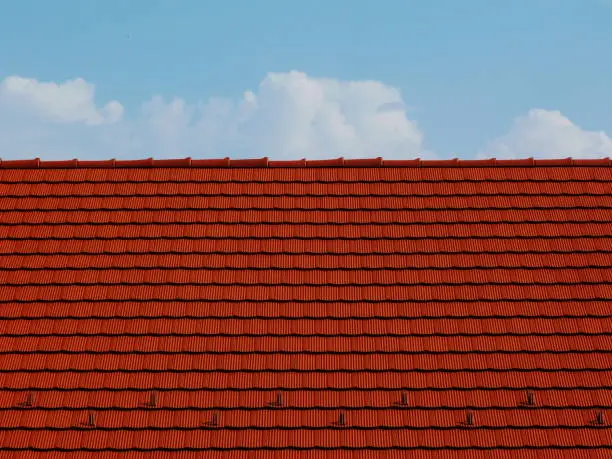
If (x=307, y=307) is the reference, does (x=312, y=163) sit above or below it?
above

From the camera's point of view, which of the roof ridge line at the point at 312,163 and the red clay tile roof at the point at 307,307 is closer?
A: the red clay tile roof at the point at 307,307

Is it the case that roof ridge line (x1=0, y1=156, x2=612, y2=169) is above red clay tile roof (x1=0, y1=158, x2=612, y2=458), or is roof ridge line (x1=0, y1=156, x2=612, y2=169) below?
above

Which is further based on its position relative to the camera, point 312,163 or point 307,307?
point 312,163

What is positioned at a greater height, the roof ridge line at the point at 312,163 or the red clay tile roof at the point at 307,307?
the roof ridge line at the point at 312,163

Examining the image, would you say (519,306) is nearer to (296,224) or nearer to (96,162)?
(296,224)

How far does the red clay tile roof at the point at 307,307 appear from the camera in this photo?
1481 centimetres

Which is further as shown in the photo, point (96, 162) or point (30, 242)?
point (96, 162)

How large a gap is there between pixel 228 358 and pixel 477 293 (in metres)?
5.18

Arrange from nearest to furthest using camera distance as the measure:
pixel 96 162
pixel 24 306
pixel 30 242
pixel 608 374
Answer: pixel 608 374 → pixel 24 306 → pixel 30 242 → pixel 96 162

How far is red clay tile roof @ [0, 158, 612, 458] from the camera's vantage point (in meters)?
14.8

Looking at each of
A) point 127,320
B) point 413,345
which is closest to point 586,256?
point 413,345

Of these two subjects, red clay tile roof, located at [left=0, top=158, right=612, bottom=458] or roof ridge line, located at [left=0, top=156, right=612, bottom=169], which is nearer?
red clay tile roof, located at [left=0, top=158, right=612, bottom=458]

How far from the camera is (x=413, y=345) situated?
1585 centimetres

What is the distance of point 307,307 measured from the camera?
53.8 ft
